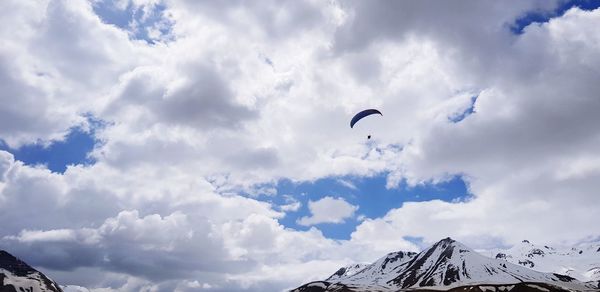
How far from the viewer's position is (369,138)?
122 metres

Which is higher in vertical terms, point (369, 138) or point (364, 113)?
point (364, 113)

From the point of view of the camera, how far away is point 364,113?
Answer: 430 ft

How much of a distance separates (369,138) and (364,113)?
1151cm

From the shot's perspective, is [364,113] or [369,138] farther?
[364,113]
